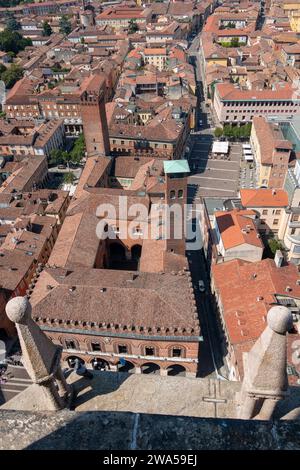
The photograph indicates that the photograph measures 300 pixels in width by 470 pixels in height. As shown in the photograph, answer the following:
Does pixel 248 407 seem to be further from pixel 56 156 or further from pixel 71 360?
pixel 56 156

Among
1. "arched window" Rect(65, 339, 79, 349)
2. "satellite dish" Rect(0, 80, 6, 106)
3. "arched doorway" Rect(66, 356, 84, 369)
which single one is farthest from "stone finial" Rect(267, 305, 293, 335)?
"satellite dish" Rect(0, 80, 6, 106)

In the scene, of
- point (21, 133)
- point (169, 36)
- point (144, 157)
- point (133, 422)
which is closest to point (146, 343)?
point (133, 422)

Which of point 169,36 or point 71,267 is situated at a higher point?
point 169,36

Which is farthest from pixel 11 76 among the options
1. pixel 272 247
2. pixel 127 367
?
pixel 127 367

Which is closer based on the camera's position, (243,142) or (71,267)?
(71,267)

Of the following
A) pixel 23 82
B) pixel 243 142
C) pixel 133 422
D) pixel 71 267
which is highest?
pixel 133 422

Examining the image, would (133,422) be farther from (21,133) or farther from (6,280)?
(21,133)
